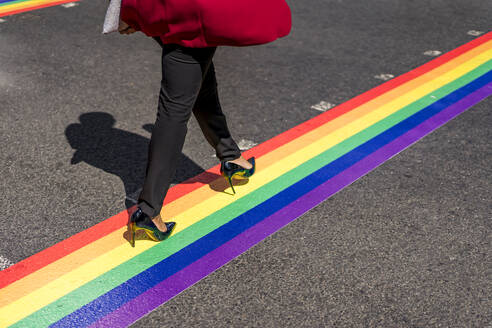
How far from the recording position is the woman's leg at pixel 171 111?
273 cm

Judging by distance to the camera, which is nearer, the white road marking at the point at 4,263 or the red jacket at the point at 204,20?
the red jacket at the point at 204,20

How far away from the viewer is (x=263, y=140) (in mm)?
4352

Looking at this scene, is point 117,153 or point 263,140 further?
point 263,140

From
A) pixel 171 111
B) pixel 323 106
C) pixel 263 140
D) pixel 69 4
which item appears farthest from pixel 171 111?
pixel 69 4

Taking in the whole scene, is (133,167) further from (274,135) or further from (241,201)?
(274,135)

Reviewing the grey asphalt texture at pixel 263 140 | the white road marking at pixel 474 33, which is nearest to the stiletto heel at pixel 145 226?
the grey asphalt texture at pixel 263 140

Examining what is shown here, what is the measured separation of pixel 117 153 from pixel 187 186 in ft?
2.24

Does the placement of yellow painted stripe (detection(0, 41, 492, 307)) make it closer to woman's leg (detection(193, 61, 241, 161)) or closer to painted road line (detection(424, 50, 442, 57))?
woman's leg (detection(193, 61, 241, 161))

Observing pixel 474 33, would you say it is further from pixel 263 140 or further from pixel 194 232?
pixel 194 232

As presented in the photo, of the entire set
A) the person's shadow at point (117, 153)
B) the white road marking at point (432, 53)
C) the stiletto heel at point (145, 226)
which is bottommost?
the white road marking at point (432, 53)

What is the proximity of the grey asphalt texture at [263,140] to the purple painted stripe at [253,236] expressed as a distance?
6 centimetres

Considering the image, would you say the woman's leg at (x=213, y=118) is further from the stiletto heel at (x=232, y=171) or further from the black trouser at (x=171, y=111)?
the black trouser at (x=171, y=111)

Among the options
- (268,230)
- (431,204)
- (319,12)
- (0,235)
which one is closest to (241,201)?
(268,230)

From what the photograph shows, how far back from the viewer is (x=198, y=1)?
2.51 meters
